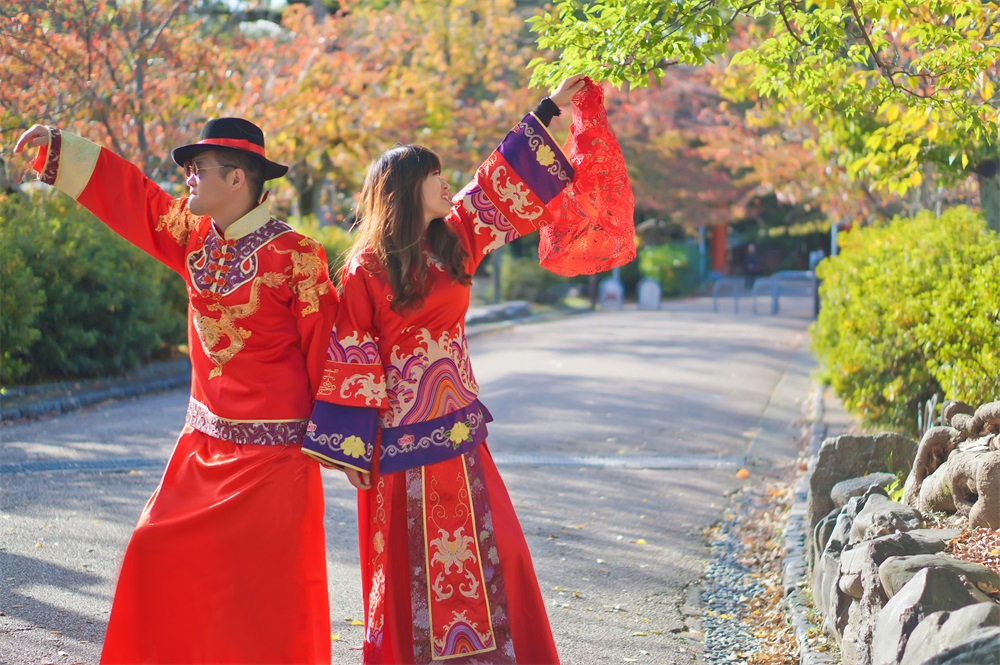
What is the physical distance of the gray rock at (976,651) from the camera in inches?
100

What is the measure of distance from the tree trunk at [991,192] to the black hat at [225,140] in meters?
5.52

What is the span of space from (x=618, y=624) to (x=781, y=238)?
32467 millimetres

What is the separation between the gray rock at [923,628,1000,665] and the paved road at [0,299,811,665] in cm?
162

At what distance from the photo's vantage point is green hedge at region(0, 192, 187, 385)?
9.12 metres

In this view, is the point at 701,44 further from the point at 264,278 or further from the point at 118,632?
the point at 118,632

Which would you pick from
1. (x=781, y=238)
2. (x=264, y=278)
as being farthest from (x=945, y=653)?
(x=781, y=238)

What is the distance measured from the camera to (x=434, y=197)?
3383 mm

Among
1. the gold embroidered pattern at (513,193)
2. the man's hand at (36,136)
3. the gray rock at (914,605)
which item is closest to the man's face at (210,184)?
the man's hand at (36,136)

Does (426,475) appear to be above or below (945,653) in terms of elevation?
above

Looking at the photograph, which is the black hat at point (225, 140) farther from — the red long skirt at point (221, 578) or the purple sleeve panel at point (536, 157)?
the red long skirt at point (221, 578)

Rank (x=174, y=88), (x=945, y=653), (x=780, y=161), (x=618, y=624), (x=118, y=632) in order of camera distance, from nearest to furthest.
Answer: (x=945, y=653)
(x=118, y=632)
(x=618, y=624)
(x=174, y=88)
(x=780, y=161)

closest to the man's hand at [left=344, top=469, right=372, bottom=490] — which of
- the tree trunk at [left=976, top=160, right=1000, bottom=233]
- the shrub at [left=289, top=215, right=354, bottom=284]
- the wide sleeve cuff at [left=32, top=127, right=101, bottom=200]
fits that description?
the wide sleeve cuff at [left=32, top=127, right=101, bottom=200]

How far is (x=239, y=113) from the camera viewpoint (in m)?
12.2

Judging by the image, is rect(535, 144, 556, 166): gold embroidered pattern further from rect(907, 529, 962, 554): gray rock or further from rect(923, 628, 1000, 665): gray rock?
rect(923, 628, 1000, 665): gray rock
